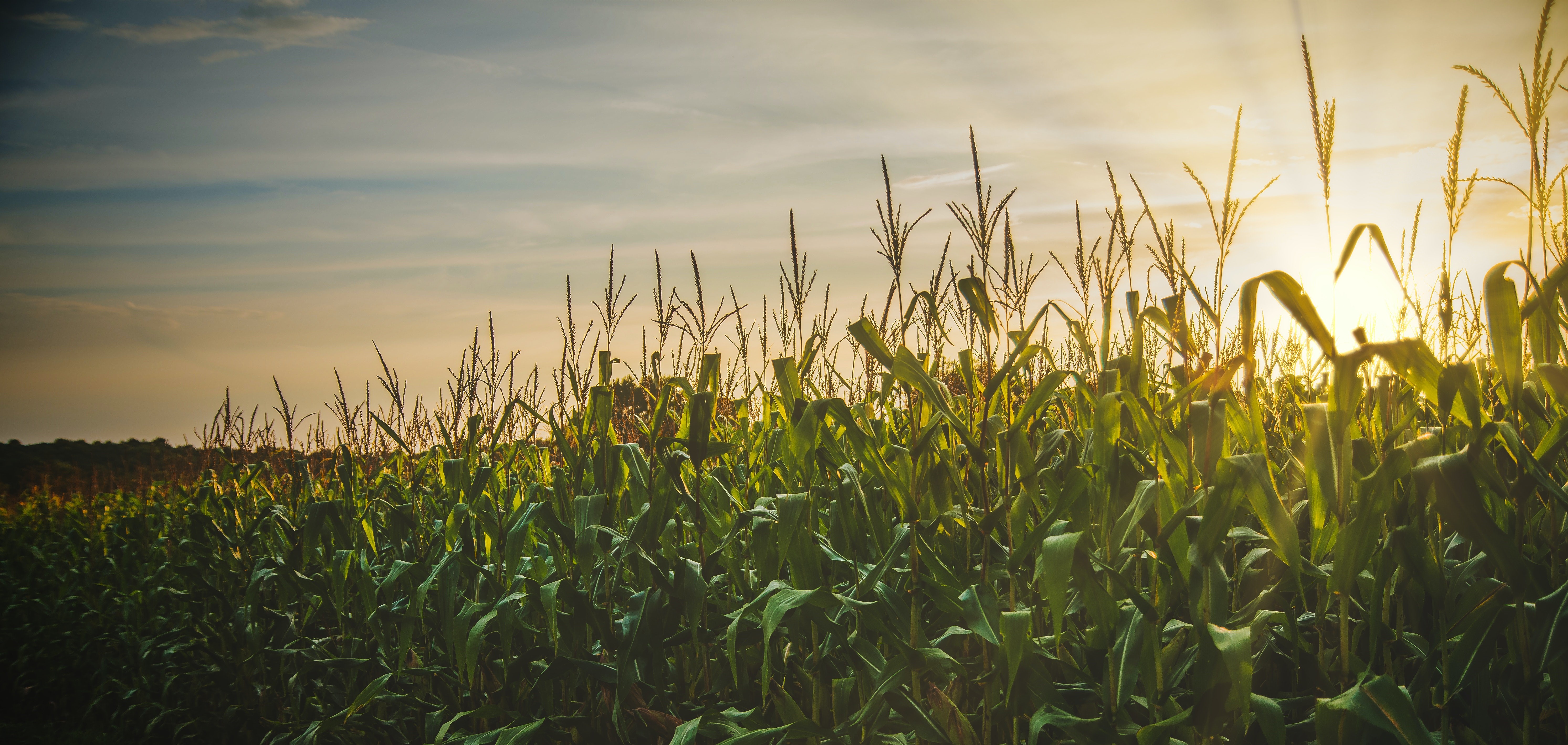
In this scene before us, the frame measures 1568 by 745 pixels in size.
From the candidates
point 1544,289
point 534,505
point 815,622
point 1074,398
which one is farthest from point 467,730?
point 1544,289

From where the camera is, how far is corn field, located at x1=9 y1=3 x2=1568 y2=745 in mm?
1208

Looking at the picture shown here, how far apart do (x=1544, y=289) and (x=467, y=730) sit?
2725mm

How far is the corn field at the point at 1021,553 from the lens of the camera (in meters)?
1.21

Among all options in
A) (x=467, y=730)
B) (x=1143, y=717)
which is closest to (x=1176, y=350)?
(x=1143, y=717)

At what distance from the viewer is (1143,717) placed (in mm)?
1527

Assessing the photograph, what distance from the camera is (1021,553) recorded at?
1.42 m


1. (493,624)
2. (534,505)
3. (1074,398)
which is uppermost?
(1074,398)

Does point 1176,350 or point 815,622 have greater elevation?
point 1176,350

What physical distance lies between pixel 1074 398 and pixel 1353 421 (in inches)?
34.1

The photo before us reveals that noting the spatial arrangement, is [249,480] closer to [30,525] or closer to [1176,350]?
[1176,350]

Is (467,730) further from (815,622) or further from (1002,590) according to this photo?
(1002,590)

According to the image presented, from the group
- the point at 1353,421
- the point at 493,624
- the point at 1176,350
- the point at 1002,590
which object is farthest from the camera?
the point at 493,624

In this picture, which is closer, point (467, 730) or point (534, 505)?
point (534, 505)

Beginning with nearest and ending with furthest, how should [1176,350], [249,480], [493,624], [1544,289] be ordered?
[1544,289] < [1176,350] < [493,624] < [249,480]
